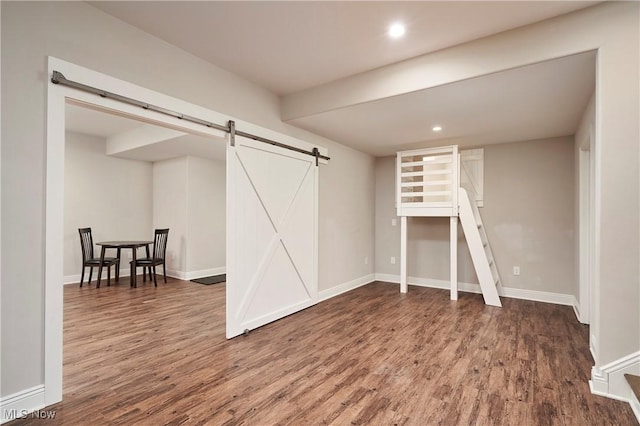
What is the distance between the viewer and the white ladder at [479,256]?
4578 millimetres

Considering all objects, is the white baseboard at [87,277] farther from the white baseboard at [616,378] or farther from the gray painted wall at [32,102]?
the white baseboard at [616,378]

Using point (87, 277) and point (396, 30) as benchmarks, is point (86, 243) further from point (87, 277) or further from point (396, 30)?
point (396, 30)

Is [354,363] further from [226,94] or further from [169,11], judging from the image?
[169,11]

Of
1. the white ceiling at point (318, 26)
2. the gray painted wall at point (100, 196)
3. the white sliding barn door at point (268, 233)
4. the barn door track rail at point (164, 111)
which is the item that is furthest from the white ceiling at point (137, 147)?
the white ceiling at point (318, 26)

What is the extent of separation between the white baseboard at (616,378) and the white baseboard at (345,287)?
317 cm

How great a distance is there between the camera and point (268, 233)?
380 centimetres

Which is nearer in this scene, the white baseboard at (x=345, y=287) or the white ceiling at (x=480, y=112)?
the white ceiling at (x=480, y=112)

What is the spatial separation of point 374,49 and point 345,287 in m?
3.69

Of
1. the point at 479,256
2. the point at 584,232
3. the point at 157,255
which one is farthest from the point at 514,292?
the point at 157,255

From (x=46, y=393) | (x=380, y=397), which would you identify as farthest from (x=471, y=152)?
(x=46, y=393)

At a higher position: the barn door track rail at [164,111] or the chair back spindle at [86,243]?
the barn door track rail at [164,111]

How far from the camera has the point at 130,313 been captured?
13.5ft

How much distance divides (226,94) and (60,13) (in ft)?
4.75

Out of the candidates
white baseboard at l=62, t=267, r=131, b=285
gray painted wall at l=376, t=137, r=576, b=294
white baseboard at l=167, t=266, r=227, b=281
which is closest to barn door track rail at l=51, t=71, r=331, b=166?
gray painted wall at l=376, t=137, r=576, b=294
